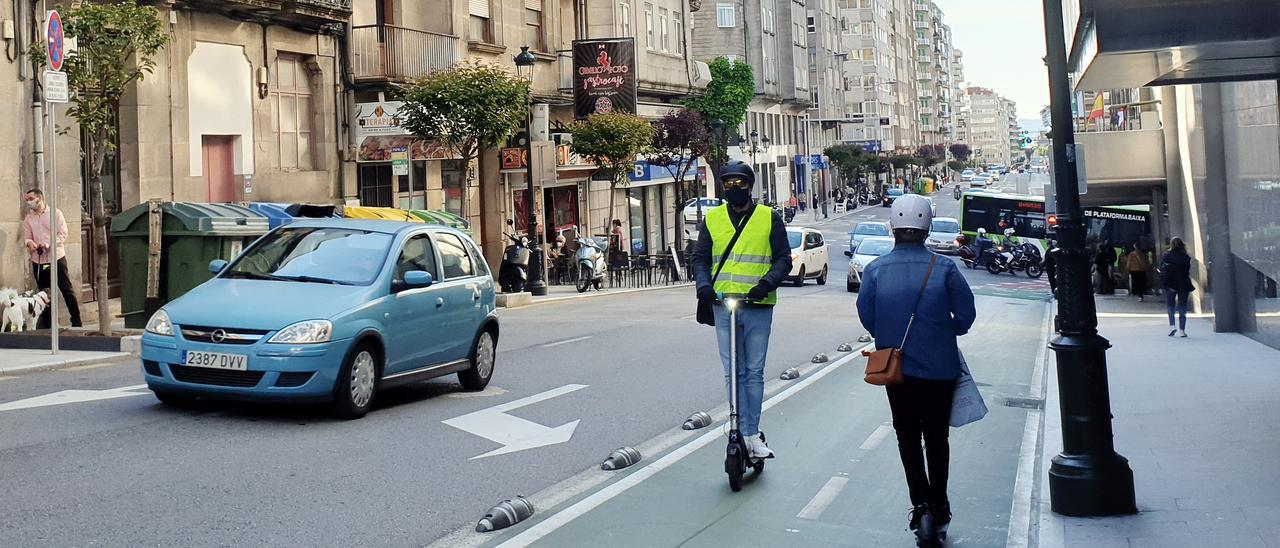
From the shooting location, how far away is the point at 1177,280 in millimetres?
24469

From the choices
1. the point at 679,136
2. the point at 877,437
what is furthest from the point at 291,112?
the point at 679,136

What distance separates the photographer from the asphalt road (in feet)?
23.1

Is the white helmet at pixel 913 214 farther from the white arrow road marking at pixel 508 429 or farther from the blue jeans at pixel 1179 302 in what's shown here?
the blue jeans at pixel 1179 302

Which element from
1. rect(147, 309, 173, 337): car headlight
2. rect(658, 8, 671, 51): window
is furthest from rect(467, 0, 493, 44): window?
rect(147, 309, 173, 337): car headlight

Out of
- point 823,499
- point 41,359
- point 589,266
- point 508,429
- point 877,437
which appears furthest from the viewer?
point 589,266

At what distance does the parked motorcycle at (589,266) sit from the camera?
33094 mm

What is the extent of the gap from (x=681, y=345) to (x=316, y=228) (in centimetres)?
716

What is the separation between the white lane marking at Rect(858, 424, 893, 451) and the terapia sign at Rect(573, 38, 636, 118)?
27.8 meters

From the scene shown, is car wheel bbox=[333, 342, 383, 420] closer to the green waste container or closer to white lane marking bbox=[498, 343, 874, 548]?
white lane marking bbox=[498, 343, 874, 548]

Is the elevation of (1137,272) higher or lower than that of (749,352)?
higher

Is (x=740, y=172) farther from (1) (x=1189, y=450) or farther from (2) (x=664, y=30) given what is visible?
(2) (x=664, y=30)

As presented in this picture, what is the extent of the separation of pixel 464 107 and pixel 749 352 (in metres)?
20.9

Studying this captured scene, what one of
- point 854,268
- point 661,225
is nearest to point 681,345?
point 854,268

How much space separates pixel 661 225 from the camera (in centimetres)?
5412
